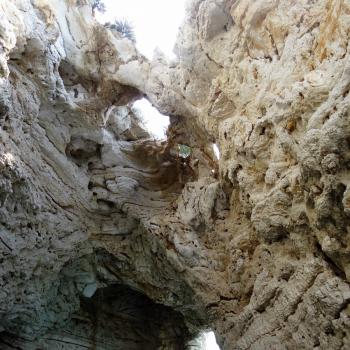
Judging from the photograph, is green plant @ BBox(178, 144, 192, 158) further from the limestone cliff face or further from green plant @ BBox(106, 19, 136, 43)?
green plant @ BBox(106, 19, 136, 43)

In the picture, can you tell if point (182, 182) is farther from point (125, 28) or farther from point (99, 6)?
point (99, 6)

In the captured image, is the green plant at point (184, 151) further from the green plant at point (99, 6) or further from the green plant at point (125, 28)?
the green plant at point (99, 6)

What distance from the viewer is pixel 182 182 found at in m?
7.51

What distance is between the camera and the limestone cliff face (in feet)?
12.2

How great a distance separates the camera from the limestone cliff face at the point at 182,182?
3715mm

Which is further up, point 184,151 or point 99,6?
point 99,6

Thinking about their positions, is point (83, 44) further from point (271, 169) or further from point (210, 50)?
point (271, 169)

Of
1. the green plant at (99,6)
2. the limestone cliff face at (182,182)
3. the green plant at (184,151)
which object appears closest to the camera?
the limestone cliff face at (182,182)

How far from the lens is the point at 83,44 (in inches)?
296

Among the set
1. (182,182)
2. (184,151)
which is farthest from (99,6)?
(182,182)

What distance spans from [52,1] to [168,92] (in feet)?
9.67

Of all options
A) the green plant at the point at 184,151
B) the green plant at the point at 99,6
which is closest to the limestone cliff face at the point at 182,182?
the green plant at the point at 184,151

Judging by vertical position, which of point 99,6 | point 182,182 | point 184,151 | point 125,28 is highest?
point 99,6

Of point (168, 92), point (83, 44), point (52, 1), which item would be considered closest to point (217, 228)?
point (168, 92)
